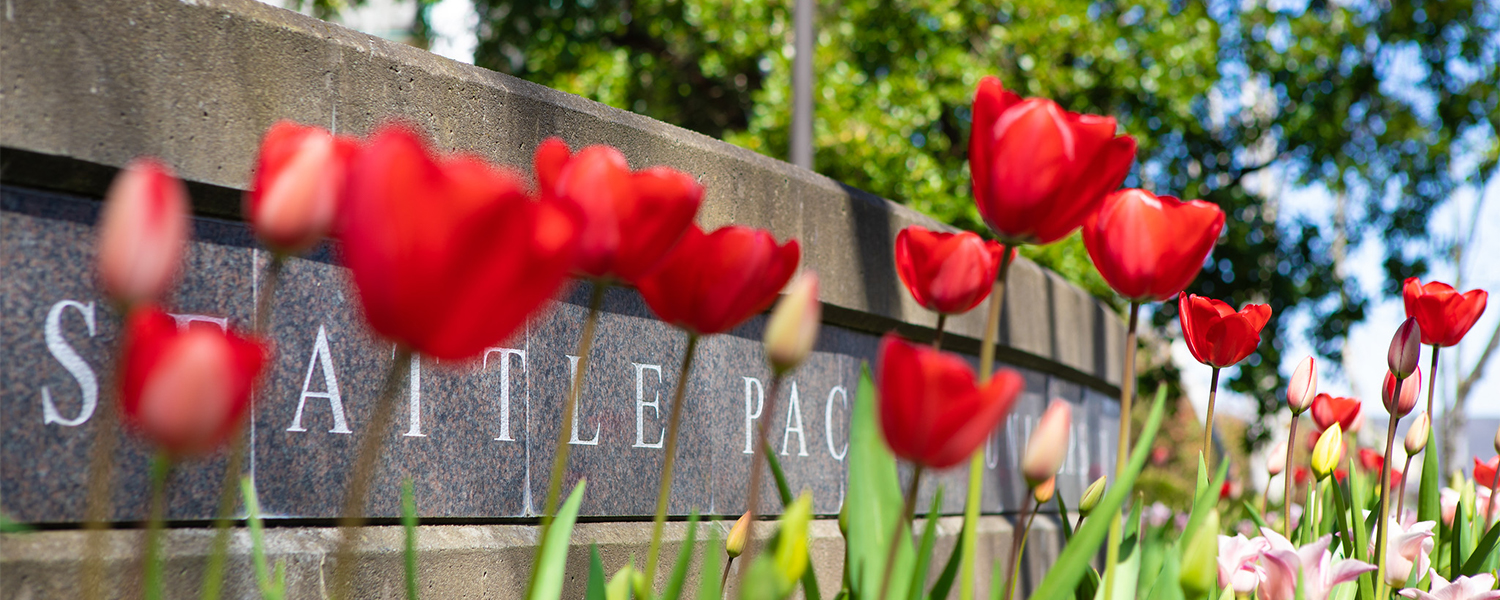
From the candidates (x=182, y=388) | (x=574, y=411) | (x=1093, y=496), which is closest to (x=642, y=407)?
(x=574, y=411)

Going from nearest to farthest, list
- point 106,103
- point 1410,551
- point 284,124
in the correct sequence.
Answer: point 284,124 → point 106,103 → point 1410,551

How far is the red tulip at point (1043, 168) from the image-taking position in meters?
1.20

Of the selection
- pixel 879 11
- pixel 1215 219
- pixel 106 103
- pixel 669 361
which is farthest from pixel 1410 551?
pixel 879 11

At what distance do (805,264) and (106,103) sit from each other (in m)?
2.03

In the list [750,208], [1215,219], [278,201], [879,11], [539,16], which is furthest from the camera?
[539,16]

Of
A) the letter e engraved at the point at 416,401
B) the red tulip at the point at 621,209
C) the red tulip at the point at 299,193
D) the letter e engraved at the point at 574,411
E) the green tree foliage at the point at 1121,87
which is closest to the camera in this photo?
the red tulip at the point at 299,193

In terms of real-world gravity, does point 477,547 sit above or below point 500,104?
below

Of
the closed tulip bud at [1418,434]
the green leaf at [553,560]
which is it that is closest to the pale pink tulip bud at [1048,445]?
the green leaf at [553,560]

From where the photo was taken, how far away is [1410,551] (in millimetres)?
2266

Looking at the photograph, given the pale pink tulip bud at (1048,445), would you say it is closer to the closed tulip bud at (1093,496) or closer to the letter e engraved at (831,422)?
the closed tulip bud at (1093,496)

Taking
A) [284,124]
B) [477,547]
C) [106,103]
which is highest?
[106,103]

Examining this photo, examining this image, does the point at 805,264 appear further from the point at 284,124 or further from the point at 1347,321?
the point at 1347,321

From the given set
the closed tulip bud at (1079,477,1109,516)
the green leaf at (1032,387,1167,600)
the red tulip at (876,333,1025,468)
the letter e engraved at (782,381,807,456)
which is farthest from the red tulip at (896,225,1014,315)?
the letter e engraved at (782,381,807,456)

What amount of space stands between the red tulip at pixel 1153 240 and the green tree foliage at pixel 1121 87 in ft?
23.9
